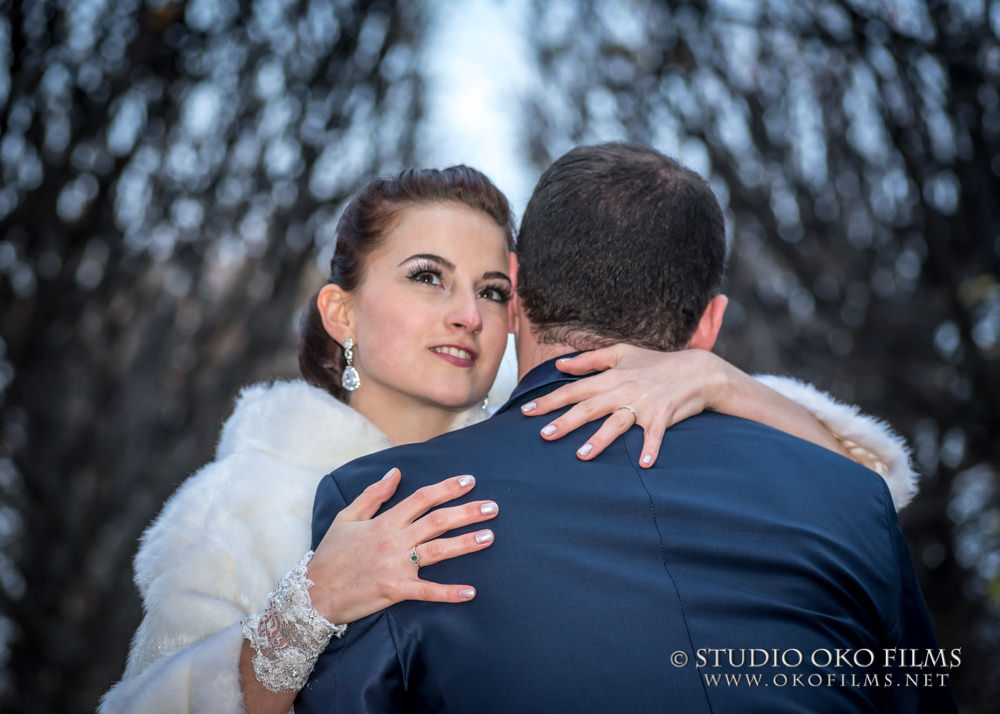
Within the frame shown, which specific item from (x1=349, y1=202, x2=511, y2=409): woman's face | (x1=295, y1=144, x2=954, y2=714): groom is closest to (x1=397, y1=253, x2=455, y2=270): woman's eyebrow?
(x1=349, y1=202, x2=511, y2=409): woman's face

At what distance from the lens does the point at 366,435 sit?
9.40 feet

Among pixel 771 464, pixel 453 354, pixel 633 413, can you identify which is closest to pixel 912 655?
pixel 771 464

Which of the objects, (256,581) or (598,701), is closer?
(598,701)

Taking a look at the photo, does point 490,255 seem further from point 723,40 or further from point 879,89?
point 723,40

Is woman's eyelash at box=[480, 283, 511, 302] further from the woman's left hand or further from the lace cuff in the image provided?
the lace cuff

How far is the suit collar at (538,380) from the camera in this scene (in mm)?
2119

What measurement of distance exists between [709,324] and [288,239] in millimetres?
5897

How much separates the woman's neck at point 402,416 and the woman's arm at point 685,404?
102 centimetres

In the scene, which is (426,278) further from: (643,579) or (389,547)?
(643,579)

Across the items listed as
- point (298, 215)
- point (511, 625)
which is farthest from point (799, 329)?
point (511, 625)

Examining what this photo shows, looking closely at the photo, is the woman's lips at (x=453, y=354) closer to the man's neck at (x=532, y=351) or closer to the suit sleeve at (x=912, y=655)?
the man's neck at (x=532, y=351)

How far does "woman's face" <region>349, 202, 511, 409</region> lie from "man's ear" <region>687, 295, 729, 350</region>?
2.41 feet

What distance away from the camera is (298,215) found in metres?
7.72

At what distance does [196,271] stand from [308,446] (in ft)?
15.7
